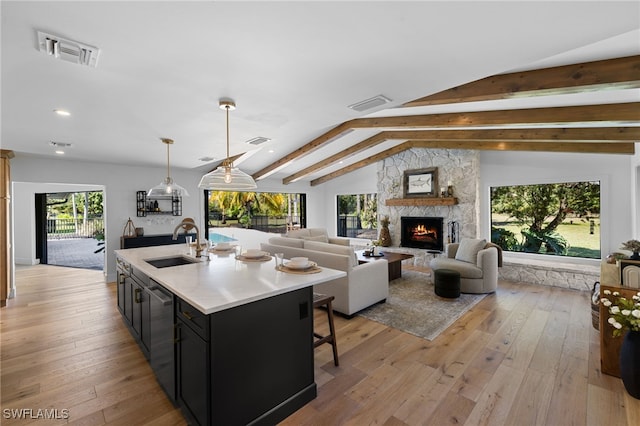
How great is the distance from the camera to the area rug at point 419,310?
341 centimetres

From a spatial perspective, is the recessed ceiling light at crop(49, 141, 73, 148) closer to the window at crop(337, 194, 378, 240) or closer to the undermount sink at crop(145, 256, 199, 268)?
the undermount sink at crop(145, 256, 199, 268)

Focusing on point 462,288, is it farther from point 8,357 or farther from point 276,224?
point 276,224

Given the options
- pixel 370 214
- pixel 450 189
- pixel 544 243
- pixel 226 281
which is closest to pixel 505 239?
pixel 544 243

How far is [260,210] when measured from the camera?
985 centimetres

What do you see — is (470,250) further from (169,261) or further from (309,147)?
(169,261)

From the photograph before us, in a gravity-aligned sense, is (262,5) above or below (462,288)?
above

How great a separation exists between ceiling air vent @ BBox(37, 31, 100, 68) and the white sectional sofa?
3008mm

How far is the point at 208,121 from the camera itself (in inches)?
120

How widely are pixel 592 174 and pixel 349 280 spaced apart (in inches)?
194

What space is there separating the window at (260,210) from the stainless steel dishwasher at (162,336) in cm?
692

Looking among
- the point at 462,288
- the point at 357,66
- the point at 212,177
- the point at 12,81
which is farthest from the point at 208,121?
the point at 462,288

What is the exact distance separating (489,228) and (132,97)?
6845 millimetres

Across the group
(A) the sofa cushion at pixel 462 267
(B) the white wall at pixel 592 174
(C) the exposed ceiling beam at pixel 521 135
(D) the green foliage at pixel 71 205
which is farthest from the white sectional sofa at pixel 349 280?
(D) the green foliage at pixel 71 205

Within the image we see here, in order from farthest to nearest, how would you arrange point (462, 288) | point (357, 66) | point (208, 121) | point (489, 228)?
point (489, 228)
point (462, 288)
point (208, 121)
point (357, 66)
